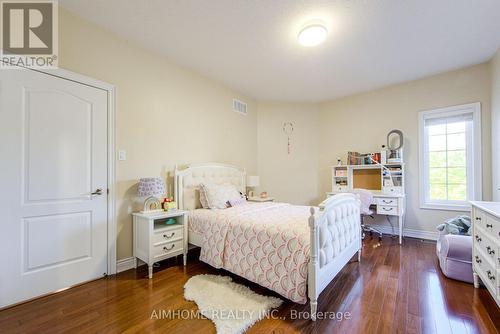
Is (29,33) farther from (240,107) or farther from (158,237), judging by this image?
(240,107)

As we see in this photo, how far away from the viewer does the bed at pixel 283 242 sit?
5.70ft

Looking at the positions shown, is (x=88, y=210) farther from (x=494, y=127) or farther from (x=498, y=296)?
(x=494, y=127)

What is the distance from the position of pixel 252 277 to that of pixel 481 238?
2.13 meters

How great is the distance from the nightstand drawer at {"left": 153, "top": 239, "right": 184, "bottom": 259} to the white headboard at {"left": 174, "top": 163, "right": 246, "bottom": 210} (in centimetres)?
55

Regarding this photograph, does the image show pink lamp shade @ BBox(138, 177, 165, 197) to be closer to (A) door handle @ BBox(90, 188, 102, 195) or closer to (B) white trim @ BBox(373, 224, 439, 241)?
(A) door handle @ BBox(90, 188, 102, 195)

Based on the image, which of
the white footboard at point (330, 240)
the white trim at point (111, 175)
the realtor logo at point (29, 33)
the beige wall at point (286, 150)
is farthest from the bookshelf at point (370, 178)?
the realtor logo at point (29, 33)

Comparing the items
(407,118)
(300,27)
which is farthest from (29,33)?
(407,118)

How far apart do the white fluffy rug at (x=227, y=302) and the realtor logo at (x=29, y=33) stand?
2.61 metres

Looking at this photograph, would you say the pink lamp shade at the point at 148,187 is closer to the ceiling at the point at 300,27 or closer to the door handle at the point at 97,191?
the door handle at the point at 97,191

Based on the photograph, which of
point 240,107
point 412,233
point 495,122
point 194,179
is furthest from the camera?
point 240,107

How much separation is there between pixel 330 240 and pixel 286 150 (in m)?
3.13

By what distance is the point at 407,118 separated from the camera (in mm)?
3896

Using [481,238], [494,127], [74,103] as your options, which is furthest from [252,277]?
[494,127]

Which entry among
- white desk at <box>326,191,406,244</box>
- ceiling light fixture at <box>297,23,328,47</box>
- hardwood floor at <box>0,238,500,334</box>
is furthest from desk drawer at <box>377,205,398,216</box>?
ceiling light fixture at <box>297,23,328,47</box>
